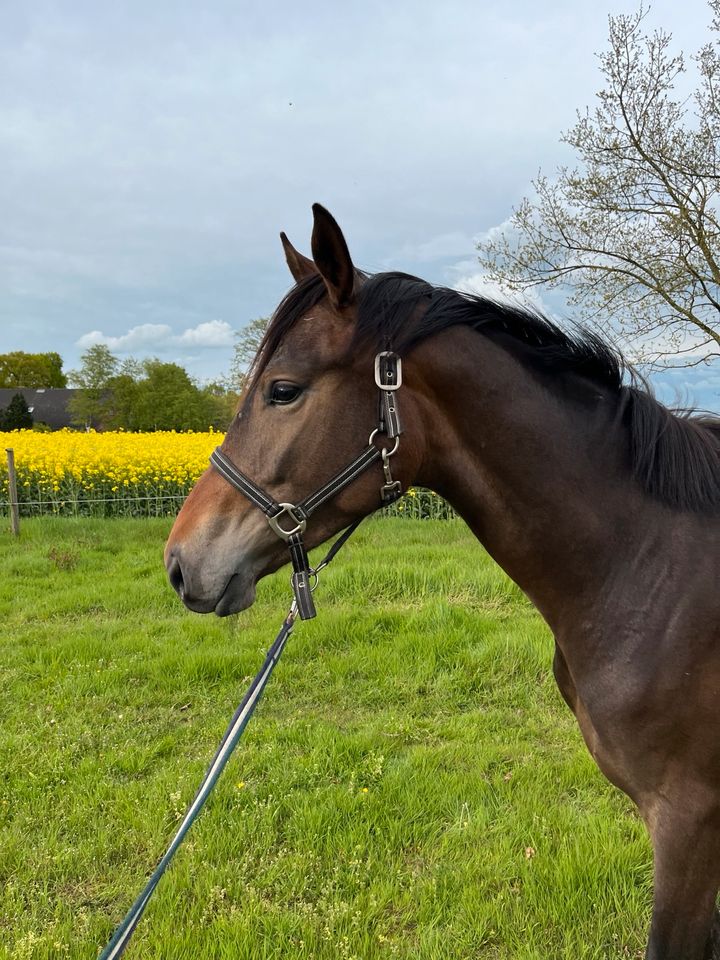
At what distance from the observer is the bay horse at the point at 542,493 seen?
1589mm

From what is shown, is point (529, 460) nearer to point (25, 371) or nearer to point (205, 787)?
point (205, 787)

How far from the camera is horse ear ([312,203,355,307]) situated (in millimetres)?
1520

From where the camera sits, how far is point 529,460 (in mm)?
1701

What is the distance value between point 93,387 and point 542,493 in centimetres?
5525

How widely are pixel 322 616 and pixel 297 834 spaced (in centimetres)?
255

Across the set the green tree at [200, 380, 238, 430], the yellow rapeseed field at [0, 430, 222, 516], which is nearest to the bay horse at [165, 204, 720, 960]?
the yellow rapeseed field at [0, 430, 222, 516]

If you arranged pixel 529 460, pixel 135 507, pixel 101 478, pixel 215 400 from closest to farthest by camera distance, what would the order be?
pixel 529 460 → pixel 135 507 → pixel 101 478 → pixel 215 400

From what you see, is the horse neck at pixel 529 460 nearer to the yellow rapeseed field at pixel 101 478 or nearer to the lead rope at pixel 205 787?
the lead rope at pixel 205 787

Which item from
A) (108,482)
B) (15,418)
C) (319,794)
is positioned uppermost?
(15,418)

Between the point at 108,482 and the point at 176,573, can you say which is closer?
the point at 176,573

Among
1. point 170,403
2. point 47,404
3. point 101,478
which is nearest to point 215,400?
point 170,403

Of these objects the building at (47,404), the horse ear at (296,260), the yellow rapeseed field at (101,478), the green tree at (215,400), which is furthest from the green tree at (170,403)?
→ the horse ear at (296,260)

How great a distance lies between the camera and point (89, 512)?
10562 millimetres

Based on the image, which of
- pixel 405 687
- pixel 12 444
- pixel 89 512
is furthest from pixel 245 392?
pixel 12 444
